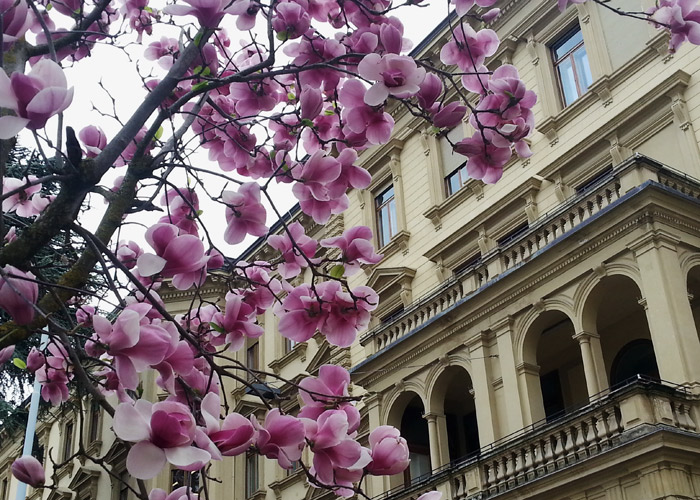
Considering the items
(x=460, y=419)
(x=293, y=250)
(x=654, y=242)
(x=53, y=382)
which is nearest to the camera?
(x=293, y=250)

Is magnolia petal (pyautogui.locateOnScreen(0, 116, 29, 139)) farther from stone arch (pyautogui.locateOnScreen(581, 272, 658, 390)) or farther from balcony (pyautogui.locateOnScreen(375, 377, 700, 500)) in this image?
stone arch (pyautogui.locateOnScreen(581, 272, 658, 390))

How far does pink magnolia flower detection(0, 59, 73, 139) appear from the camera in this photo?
2246 millimetres

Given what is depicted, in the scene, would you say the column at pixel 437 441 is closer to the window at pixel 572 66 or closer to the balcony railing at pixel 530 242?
the balcony railing at pixel 530 242

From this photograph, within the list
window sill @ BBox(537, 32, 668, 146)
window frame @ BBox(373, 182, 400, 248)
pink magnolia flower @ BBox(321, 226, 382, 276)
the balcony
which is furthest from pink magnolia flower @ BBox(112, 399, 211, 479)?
window frame @ BBox(373, 182, 400, 248)

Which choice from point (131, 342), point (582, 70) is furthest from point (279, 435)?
point (582, 70)

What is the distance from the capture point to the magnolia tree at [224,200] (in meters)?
2.36

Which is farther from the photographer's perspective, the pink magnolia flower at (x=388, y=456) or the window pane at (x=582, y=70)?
the window pane at (x=582, y=70)

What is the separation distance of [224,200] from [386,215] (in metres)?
17.4

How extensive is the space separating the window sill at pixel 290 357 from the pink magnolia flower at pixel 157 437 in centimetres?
1981

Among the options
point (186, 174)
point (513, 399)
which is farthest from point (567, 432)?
point (186, 174)

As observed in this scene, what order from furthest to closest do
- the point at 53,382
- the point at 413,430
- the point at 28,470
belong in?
the point at 413,430 → the point at 53,382 → the point at 28,470

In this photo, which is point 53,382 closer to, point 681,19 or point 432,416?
point 681,19

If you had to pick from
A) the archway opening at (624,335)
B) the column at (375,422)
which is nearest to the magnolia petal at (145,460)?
the archway opening at (624,335)

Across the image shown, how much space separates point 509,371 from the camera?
13070mm
